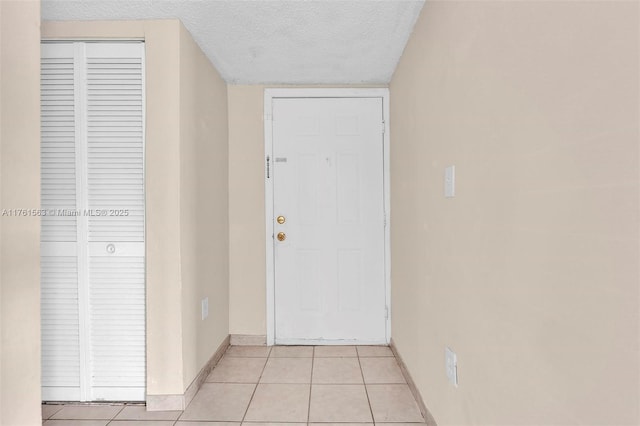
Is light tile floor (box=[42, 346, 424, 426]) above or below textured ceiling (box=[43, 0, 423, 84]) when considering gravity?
below

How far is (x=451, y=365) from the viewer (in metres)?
1.59

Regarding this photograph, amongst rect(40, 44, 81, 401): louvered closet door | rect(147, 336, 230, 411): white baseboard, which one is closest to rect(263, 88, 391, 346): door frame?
rect(147, 336, 230, 411): white baseboard

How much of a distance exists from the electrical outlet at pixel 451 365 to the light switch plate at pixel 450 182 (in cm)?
66

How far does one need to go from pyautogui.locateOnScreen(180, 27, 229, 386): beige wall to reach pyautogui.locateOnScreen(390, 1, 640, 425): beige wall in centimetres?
136

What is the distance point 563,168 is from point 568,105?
139 mm

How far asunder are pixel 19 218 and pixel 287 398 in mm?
1708

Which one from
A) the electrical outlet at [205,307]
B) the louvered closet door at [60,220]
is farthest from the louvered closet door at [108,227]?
the electrical outlet at [205,307]

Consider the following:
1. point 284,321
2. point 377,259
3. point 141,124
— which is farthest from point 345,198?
point 141,124

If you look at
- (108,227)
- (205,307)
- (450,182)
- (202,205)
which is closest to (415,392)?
(450,182)

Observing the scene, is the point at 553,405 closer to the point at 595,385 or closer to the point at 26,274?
the point at 595,385

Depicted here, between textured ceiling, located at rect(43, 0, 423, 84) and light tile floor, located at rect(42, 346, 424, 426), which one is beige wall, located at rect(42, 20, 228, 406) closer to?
textured ceiling, located at rect(43, 0, 423, 84)

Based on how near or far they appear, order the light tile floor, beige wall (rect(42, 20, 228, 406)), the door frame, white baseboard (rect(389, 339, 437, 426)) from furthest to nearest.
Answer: the door frame < beige wall (rect(42, 20, 228, 406)) < the light tile floor < white baseboard (rect(389, 339, 437, 426))

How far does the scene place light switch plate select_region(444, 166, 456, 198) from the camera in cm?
157

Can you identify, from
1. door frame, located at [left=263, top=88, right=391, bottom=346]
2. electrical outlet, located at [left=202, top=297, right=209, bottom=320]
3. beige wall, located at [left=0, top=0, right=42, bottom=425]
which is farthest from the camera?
door frame, located at [left=263, top=88, right=391, bottom=346]
